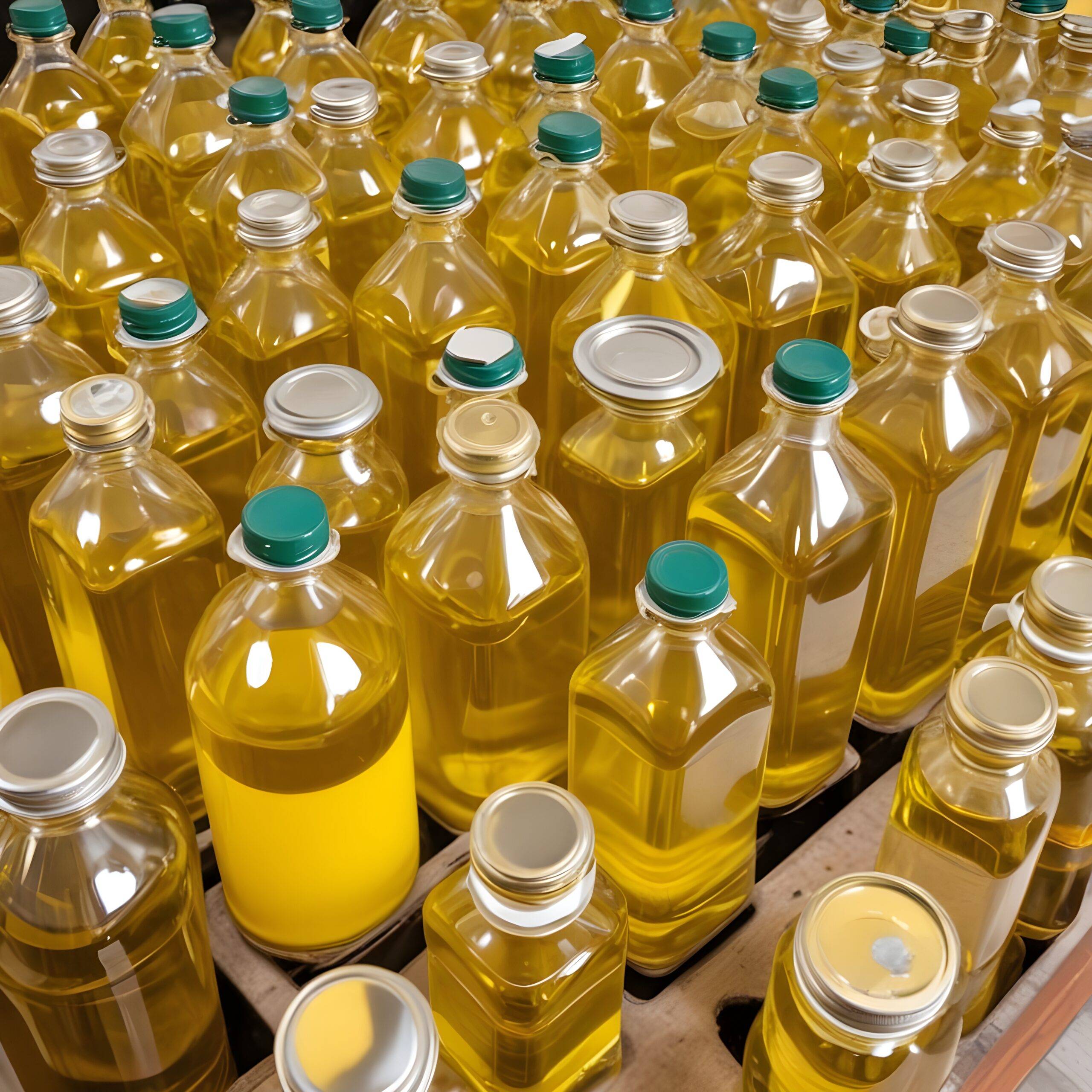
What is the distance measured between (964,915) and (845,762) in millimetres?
196

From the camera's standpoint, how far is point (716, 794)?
0.65 meters

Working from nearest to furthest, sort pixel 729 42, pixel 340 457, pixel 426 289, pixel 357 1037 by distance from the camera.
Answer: pixel 357 1037 < pixel 340 457 < pixel 426 289 < pixel 729 42

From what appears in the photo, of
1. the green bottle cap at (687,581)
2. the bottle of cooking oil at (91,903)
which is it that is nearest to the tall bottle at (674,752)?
the green bottle cap at (687,581)

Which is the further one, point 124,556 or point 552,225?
point 552,225

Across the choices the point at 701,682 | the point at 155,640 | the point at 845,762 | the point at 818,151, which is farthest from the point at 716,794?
the point at 818,151

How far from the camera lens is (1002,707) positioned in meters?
0.58

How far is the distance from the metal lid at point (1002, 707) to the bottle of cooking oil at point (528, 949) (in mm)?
191

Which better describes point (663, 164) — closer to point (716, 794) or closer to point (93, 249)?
point (93, 249)

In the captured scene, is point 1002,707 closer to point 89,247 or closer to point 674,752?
point 674,752

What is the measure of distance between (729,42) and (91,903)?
801mm

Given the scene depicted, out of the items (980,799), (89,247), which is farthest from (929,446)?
(89,247)

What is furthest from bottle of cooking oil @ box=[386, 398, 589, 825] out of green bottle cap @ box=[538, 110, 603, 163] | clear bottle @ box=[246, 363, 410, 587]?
green bottle cap @ box=[538, 110, 603, 163]

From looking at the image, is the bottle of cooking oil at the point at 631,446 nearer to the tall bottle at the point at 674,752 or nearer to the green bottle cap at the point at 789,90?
the tall bottle at the point at 674,752

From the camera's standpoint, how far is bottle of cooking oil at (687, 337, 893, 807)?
655mm
